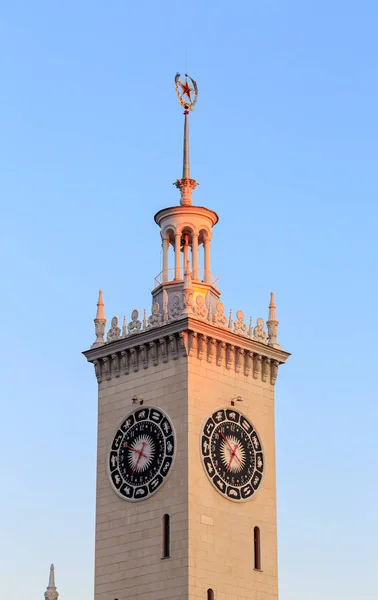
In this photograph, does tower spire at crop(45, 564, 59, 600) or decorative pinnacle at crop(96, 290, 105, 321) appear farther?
decorative pinnacle at crop(96, 290, 105, 321)

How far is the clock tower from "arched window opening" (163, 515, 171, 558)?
46 mm

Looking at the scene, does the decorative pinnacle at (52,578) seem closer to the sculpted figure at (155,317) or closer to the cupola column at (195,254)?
the sculpted figure at (155,317)

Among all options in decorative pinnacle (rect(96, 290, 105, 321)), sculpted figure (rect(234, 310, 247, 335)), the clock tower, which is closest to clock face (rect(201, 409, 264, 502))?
the clock tower

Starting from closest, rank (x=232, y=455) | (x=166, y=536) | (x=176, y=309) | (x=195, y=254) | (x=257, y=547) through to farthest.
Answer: (x=166, y=536) < (x=257, y=547) < (x=232, y=455) < (x=176, y=309) < (x=195, y=254)

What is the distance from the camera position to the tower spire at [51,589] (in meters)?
62.3

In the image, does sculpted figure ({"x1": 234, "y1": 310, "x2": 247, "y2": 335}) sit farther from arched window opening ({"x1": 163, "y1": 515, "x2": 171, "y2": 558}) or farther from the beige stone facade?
arched window opening ({"x1": 163, "y1": 515, "x2": 171, "y2": 558})

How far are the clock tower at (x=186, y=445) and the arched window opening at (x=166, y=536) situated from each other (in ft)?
0.15

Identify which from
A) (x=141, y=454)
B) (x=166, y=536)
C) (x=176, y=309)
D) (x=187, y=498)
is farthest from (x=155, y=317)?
(x=166, y=536)

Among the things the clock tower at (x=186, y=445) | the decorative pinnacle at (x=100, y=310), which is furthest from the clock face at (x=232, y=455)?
the decorative pinnacle at (x=100, y=310)

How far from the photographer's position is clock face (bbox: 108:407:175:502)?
6006 centimetres

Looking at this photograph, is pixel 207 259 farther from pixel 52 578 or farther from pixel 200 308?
pixel 52 578

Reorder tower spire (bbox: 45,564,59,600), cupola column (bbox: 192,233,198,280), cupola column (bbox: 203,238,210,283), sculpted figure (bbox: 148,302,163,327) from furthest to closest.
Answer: cupola column (bbox: 203,238,210,283) < cupola column (bbox: 192,233,198,280) < tower spire (bbox: 45,564,59,600) < sculpted figure (bbox: 148,302,163,327)

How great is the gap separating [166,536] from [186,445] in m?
3.53

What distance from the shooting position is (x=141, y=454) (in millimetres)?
61156
